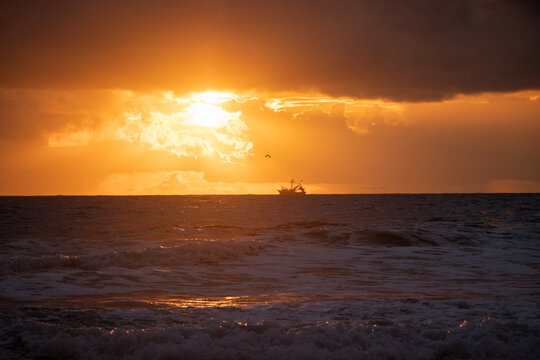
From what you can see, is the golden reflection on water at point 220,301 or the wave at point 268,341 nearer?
the wave at point 268,341

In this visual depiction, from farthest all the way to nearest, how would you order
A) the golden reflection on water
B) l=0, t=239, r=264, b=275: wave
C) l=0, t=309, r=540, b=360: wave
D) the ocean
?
l=0, t=239, r=264, b=275: wave
the golden reflection on water
the ocean
l=0, t=309, r=540, b=360: wave

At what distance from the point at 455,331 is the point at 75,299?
8.68 meters

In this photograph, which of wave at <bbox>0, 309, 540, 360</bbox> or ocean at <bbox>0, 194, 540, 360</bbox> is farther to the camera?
ocean at <bbox>0, 194, 540, 360</bbox>

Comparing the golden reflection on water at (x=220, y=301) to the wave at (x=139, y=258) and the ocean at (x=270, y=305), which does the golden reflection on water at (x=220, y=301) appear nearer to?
the ocean at (x=270, y=305)

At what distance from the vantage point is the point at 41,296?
40.3 feet

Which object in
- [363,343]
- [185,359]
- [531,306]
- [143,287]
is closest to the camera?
[185,359]

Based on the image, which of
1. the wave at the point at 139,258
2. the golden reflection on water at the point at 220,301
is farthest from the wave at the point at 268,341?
the wave at the point at 139,258

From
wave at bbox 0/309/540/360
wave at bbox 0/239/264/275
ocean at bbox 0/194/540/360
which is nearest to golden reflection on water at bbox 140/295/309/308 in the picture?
ocean at bbox 0/194/540/360

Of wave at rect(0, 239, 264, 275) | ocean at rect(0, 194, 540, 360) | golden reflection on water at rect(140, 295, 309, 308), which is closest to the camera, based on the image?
ocean at rect(0, 194, 540, 360)

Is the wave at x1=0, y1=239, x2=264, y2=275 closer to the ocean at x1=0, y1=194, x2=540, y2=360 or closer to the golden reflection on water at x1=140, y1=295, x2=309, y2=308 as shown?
the ocean at x1=0, y1=194, x2=540, y2=360

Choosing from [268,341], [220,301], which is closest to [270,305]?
[220,301]

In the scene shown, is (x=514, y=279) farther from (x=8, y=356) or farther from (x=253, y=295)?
(x=8, y=356)

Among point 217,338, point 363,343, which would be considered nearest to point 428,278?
point 363,343

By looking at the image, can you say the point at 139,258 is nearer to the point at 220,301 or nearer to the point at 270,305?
the point at 220,301
